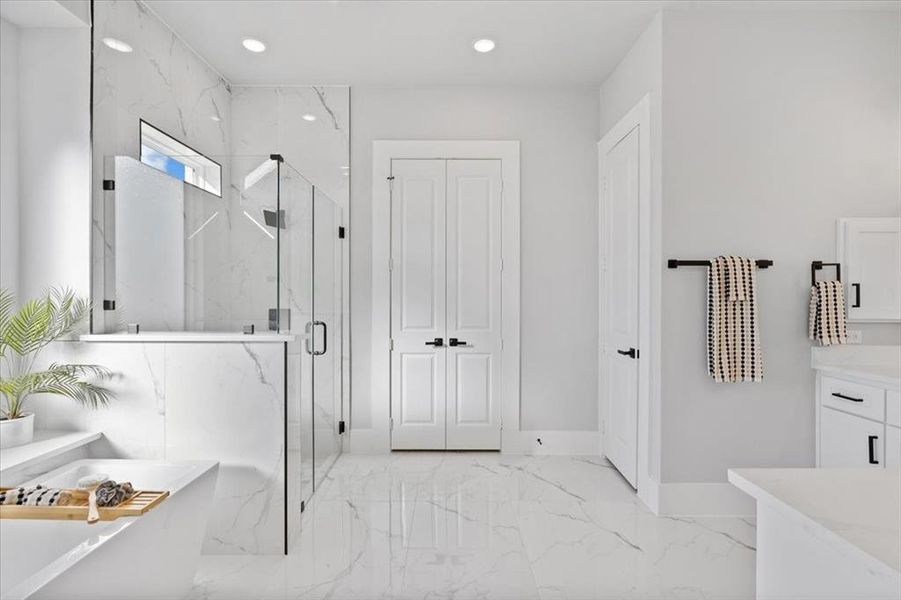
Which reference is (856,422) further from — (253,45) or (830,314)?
(253,45)

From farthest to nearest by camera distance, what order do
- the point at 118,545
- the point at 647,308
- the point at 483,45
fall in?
the point at 483,45
the point at 647,308
the point at 118,545

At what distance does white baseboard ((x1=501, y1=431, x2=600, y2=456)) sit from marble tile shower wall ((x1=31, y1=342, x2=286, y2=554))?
6.55ft

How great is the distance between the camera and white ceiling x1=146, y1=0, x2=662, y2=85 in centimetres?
282

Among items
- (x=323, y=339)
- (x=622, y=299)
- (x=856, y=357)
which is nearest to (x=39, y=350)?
(x=323, y=339)

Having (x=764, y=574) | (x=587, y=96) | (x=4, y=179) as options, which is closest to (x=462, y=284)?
(x=587, y=96)

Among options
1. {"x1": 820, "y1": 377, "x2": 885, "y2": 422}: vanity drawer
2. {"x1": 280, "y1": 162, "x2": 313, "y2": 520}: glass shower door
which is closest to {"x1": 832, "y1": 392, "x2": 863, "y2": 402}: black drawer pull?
{"x1": 820, "y1": 377, "x2": 885, "y2": 422}: vanity drawer

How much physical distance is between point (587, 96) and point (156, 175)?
9.59 feet

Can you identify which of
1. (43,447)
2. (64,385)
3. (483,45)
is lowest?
(43,447)

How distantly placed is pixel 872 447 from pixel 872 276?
3.09 feet

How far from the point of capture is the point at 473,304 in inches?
152

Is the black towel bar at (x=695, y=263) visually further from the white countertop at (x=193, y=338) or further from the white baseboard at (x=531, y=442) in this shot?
the white countertop at (x=193, y=338)

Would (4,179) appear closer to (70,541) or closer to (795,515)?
(70,541)

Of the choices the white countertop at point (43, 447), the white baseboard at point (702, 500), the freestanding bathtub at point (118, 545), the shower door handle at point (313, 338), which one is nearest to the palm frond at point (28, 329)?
the white countertop at point (43, 447)

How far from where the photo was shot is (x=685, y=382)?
2.77 meters
